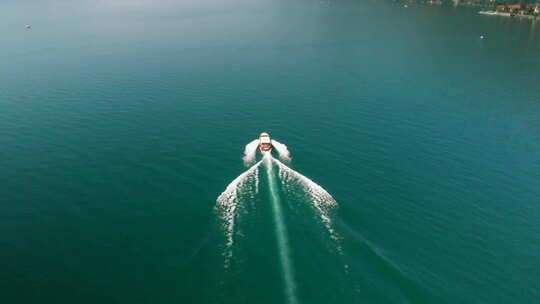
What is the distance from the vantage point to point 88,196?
80.4 metres

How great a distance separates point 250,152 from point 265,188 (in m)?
19.9

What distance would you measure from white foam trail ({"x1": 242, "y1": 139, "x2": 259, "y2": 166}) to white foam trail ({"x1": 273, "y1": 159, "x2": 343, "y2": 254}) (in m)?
6.81

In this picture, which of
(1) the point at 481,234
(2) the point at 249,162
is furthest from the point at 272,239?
(1) the point at 481,234

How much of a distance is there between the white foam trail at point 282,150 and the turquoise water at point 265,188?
266 cm

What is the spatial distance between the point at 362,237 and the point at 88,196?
5708 cm

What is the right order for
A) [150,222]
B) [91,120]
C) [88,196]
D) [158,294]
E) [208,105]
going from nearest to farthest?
1. [158,294]
2. [150,222]
3. [88,196]
4. [91,120]
5. [208,105]

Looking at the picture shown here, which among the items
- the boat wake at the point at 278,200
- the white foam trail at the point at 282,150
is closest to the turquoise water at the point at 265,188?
the boat wake at the point at 278,200

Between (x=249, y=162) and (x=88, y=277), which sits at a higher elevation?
(x=249, y=162)

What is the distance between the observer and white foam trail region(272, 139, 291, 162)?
93.4 meters

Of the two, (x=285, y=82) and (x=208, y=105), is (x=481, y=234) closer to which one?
(x=208, y=105)

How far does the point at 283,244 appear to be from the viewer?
6531 cm

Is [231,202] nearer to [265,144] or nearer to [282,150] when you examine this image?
[265,144]

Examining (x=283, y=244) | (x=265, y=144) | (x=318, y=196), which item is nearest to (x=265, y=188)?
(x=318, y=196)

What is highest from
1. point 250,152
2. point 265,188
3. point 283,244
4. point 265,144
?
point 265,144
